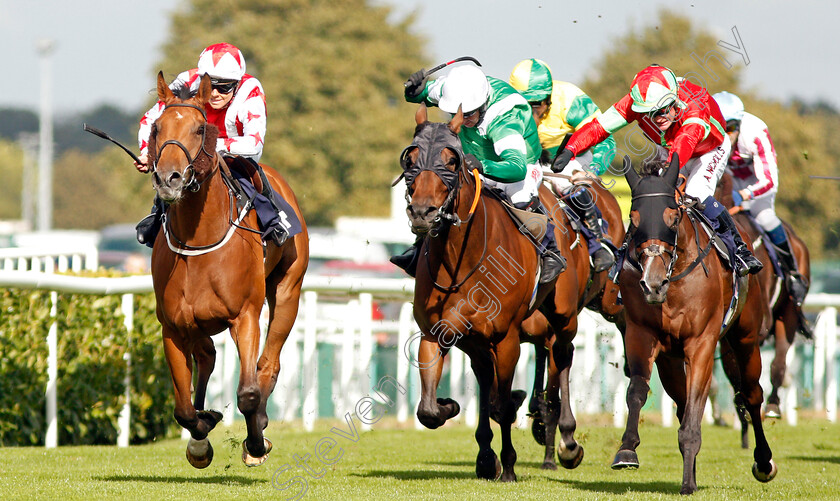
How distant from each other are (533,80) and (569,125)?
0.50 metres

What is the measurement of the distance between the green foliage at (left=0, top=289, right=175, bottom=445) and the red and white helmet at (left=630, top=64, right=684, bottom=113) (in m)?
4.06

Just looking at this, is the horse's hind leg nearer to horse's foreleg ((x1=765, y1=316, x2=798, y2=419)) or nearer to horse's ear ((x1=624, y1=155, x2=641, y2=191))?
horse's ear ((x1=624, y1=155, x2=641, y2=191))

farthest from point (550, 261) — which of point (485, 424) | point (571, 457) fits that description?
point (571, 457)

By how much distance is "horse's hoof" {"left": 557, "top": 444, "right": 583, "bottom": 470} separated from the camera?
725 centimetres

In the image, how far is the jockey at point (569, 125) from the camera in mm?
8109

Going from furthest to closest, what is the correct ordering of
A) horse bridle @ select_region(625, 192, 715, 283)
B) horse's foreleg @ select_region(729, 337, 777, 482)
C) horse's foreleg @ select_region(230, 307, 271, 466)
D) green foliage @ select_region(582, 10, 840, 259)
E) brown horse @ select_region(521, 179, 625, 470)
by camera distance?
green foliage @ select_region(582, 10, 840, 259)
brown horse @ select_region(521, 179, 625, 470)
horse's foreleg @ select_region(729, 337, 777, 482)
horse bridle @ select_region(625, 192, 715, 283)
horse's foreleg @ select_region(230, 307, 271, 466)

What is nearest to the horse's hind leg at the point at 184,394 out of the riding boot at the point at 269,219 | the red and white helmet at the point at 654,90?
the riding boot at the point at 269,219

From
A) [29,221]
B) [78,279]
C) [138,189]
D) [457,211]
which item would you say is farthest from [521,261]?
[29,221]

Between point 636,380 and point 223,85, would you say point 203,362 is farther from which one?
point 636,380

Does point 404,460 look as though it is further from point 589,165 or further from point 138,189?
point 138,189

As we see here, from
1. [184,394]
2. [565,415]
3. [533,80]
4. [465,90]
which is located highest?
[533,80]

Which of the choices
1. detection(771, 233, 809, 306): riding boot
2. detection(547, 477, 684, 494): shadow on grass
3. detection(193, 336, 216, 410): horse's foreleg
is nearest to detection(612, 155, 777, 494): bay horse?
detection(547, 477, 684, 494): shadow on grass

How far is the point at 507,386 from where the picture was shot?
256 inches

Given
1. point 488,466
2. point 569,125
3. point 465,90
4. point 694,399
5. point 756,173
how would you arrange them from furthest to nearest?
point 756,173
point 569,125
point 465,90
point 488,466
point 694,399
